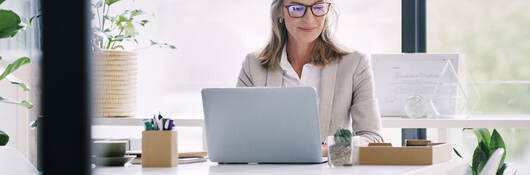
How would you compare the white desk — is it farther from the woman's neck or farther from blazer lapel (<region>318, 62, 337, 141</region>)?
the woman's neck

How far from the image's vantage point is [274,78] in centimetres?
243

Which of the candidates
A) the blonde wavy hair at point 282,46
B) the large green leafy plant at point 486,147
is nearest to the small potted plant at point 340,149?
the large green leafy plant at point 486,147

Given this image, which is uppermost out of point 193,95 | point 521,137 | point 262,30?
point 262,30

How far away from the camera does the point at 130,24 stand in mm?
3174

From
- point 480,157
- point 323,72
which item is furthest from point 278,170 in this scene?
point 323,72

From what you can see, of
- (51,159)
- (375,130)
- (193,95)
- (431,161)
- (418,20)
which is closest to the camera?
(51,159)

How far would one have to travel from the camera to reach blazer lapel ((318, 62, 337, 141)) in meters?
2.37

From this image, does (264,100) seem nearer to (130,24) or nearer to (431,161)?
(431,161)

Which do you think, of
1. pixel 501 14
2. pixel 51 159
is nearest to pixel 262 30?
pixel 501 14

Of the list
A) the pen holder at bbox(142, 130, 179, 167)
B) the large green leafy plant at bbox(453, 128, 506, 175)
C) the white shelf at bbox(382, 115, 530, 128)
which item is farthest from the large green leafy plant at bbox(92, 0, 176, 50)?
the large green leafy plant at bbox(453, 128, 506, 175)

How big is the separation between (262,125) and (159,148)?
259 mm

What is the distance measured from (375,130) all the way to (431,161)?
70 centimetres

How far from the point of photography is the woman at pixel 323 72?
2340 mm

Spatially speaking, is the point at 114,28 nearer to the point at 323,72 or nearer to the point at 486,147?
the point at 323,72
